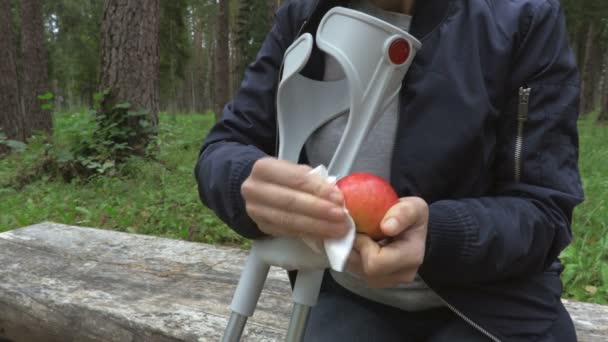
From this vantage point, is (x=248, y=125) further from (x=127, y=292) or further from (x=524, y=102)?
(x=127, y=292)

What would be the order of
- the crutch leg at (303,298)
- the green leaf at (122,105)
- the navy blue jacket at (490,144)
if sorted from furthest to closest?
the green leaf at (122,105)
the navy blue jacket at (490,144)
the crutch leg at (303,298)

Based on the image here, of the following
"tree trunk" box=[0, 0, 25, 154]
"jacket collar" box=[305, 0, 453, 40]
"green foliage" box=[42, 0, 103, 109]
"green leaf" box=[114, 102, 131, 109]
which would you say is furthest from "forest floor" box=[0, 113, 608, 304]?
"green foliage" box=[42, 0, 103, 109]

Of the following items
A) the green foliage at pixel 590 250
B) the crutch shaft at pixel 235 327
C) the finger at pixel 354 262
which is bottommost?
the green foliage at pixel 590 250

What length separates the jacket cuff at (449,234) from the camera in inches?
32.9

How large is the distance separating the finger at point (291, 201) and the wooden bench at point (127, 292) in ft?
2.73

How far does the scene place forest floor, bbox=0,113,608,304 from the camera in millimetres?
2633

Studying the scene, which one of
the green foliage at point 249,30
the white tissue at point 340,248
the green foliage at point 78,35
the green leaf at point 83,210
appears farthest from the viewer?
the green foliage at point 78,35

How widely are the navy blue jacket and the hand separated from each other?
0.20m

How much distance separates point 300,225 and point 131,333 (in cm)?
113

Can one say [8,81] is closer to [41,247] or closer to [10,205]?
[10,205]

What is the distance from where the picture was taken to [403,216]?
673mm

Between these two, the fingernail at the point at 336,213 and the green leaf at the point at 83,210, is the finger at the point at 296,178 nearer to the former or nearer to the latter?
the fingernail at the point at 336,213

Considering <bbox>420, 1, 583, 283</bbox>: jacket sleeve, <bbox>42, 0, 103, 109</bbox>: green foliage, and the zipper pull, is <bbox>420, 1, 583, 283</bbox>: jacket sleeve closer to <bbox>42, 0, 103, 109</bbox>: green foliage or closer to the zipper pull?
the zipper pull

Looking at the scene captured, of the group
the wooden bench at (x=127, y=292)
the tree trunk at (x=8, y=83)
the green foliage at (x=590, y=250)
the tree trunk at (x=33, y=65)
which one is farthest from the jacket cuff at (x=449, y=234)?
the tree trunk at (x=33, y=65)
